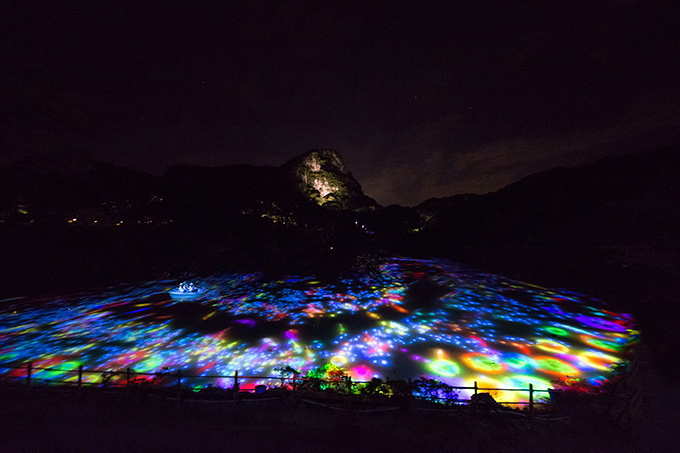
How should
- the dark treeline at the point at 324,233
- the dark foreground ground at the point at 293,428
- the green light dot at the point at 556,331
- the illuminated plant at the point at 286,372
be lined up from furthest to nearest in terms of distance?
the dark treeline at the point at 324,233 < the green light dot at the point at 556,331 < the illuminated plant at the point at 286,372 < the dark foreground ground at the point at 293,428

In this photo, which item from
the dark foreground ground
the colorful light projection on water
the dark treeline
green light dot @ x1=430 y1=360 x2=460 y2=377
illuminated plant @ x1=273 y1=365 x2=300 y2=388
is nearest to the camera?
the dark foreground ground

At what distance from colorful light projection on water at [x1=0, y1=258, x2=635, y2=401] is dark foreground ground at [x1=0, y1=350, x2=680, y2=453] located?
2.18 m

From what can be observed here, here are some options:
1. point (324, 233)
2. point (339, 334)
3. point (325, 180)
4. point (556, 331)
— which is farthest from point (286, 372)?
point (325, 180)

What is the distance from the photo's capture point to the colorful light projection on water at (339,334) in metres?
8.02

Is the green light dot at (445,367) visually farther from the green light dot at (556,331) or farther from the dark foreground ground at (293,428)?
the green light dot at (556,331)

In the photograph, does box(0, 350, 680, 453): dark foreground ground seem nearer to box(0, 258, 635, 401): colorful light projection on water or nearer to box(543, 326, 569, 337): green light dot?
box(0, 258, 635, 401): colorful light projection on water

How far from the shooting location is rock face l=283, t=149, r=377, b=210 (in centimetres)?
5869

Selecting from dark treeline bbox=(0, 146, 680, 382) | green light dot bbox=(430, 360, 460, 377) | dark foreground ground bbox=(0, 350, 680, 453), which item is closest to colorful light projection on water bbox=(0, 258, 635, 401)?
green light dot bbox=(430, 360, 460, 377)

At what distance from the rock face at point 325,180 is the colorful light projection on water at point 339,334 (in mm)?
42822

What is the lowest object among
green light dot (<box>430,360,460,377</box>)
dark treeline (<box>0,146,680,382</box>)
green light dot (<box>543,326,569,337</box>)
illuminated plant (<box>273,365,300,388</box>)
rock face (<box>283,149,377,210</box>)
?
green light dot (<box>543,326,569,337</box>)

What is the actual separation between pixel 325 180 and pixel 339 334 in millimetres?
52808

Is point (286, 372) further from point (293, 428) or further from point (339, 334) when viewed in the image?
point (339, 334)

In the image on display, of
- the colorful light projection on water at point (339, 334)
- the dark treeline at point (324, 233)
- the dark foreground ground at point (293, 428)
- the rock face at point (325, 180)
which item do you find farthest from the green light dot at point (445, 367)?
the rock face at point (325, 180)

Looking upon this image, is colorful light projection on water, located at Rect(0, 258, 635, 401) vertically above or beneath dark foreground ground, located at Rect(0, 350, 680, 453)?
beneath
